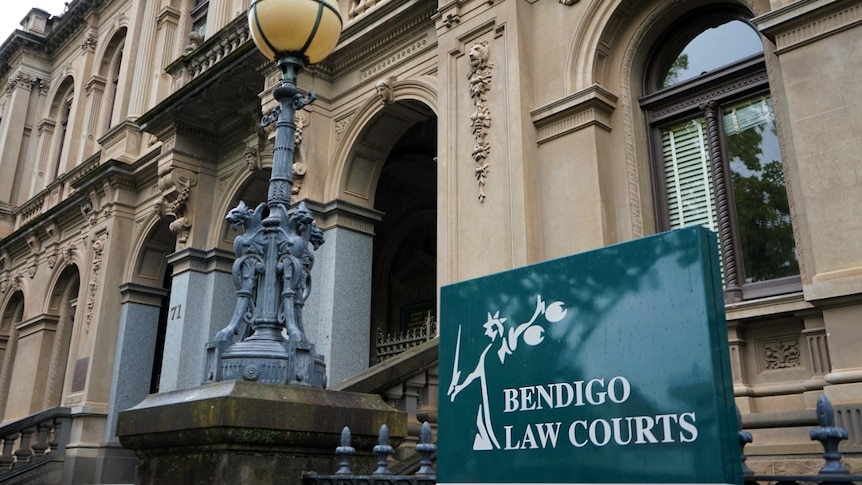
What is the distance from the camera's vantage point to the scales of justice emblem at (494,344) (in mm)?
2449

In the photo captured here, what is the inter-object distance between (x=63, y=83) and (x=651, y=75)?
69.8 ft

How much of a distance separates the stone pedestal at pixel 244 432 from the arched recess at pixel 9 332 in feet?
65.6

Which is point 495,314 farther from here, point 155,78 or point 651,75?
point 155,78

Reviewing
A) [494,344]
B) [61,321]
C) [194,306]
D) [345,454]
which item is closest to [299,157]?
[194,306]

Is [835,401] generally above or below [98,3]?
below

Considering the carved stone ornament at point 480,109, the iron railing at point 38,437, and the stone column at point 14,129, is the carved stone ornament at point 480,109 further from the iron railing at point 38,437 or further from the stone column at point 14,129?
the stone column at point 14,129

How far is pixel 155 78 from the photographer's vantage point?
18312mm

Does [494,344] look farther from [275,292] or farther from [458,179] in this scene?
[458,179]

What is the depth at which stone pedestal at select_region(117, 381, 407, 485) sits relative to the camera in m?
3.83

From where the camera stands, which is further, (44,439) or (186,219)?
(44,439)

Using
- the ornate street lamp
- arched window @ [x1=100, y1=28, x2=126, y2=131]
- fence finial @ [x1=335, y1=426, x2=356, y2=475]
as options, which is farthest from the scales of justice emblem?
arched window @ [x1=100, y1=28, x2=126, y2=131]

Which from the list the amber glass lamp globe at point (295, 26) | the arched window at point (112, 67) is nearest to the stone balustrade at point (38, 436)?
the arched window at point (112, 67)

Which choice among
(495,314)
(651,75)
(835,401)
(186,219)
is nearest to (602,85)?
(651,75)

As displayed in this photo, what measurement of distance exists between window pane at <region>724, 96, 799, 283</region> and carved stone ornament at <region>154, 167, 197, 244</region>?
10.1m
